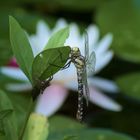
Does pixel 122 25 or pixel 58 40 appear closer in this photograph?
pixel 58 40

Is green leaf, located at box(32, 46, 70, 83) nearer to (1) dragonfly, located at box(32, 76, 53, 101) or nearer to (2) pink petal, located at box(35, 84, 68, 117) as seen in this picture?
(1) dragonfly, located at box(32, 76, 53, 101)

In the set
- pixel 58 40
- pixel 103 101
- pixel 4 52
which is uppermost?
pixel 58 40

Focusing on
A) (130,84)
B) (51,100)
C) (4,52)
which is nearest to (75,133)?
(51,100)

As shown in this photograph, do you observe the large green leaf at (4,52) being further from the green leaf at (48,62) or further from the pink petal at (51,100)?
the green leaf at (48,62)

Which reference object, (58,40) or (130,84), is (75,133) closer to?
(58,40)

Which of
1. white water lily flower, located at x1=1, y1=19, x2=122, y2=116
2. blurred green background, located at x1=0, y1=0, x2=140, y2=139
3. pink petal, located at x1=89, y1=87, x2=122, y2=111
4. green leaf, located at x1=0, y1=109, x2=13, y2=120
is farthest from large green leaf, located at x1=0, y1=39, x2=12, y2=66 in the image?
green leaf, located at x1=0, y1=109, x2=13, y2=120

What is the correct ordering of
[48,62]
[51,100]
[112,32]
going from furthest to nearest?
1. [112,32]
2. [51,100]
3. [48,62]

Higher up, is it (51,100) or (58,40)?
(58,40)
